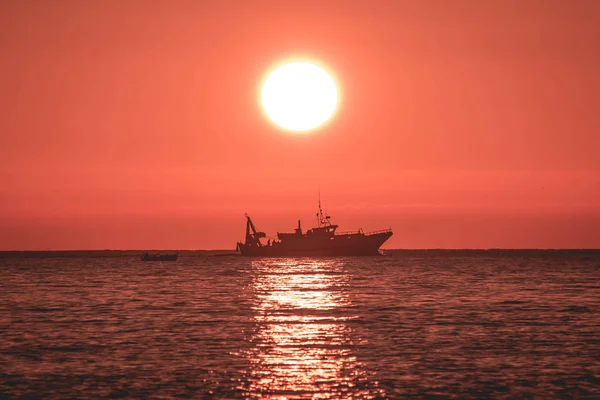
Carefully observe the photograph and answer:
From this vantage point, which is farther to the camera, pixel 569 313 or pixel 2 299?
pixel 2 299

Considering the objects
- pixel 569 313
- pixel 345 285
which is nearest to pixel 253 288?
pixel 345 285

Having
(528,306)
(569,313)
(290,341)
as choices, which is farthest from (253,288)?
(290,341)

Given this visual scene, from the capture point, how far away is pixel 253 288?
90750mm

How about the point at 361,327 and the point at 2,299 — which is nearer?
the point at 361,327

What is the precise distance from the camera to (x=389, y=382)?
29203mm

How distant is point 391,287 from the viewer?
8919 centimetres

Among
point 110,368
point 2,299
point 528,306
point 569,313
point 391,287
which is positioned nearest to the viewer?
point 110,368

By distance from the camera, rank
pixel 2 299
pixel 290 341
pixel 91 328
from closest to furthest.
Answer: pixel 290 341, pixel 91 328, pixel 2 299

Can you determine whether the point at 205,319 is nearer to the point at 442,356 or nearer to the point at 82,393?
the point at 442,356

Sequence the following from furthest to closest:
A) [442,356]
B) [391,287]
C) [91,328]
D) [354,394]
→ [391,287], [91,328], [442,356], [354,394]

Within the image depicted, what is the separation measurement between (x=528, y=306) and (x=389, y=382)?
3709cm

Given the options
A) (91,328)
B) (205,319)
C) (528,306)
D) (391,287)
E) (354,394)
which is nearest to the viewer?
(354,394)

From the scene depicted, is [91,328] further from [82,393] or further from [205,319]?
[82,393]

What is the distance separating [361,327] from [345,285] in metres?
47.2
